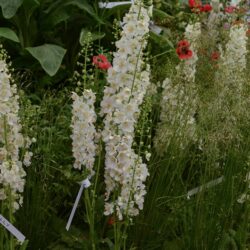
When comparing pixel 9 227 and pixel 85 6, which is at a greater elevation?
pixel 85 6

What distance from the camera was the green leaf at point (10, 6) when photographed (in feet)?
12.1

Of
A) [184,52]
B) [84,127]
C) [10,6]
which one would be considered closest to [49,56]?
[10,6]

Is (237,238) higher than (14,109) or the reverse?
the reverse

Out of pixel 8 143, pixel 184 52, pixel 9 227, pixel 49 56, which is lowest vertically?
pixel 9 227

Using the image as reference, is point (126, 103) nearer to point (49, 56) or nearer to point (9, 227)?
point (9, 227)

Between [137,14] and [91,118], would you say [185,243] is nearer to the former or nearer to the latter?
[91,118]

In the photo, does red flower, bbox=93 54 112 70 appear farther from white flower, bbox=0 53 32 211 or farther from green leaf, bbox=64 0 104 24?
green leaf, bbox=64 0 104 24

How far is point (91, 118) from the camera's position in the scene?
189 cm

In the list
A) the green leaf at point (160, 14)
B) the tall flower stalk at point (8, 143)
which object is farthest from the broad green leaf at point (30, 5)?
the tall flower stalk at point (8, 143)

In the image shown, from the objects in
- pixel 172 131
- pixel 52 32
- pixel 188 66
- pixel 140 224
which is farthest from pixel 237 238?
pixel 52 32

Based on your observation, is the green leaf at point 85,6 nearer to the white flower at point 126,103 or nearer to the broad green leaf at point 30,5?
the broad green leaf at point 30,5

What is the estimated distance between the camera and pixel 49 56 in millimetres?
3635

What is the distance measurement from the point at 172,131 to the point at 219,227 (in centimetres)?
55

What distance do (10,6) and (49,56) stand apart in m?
0.44
